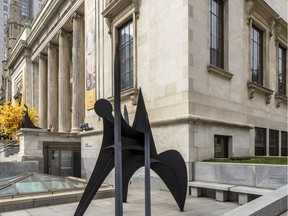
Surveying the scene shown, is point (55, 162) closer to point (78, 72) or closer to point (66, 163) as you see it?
point (66, 163)

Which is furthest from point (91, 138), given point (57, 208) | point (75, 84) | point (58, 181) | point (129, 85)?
point (57, 208)

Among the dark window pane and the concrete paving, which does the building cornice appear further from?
the concrete paving

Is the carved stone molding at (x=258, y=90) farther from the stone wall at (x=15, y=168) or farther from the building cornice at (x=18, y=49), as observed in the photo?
the building cornice at (x=18, y=49)

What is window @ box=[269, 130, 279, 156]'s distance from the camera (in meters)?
22.5

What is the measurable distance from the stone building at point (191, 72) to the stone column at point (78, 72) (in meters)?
0.10

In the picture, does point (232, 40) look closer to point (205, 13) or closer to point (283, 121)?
point (205, 13)

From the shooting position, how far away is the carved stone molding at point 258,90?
19141 millimetres

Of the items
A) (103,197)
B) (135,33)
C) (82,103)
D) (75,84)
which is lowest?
(103,197)

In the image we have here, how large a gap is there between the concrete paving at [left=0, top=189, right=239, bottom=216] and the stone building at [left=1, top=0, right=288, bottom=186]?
2850 mm

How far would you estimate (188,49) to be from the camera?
1443cm

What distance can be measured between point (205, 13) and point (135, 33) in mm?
4641

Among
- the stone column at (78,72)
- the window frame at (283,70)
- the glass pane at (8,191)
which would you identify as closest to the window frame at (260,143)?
the window frame at (283,70)

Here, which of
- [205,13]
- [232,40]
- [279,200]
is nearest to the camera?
[279,200]

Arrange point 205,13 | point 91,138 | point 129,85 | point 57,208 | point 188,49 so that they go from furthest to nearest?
point 91,138
point 129,85
point 205,13
point 188,49
point 57,208
